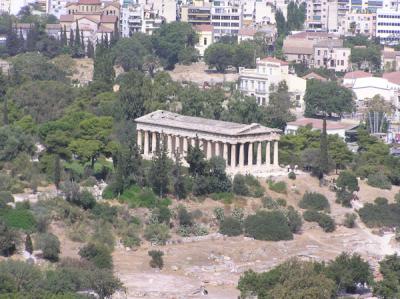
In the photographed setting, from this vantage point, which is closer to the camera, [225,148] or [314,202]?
[314,202]

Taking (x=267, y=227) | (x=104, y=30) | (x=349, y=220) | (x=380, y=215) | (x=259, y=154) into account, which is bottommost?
(x=349, y=220)

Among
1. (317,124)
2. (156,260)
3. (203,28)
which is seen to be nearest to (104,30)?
(203,28)

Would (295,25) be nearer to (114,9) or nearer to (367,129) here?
(114,9)

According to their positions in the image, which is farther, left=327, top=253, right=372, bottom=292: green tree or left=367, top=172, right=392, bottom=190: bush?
left=367, top=172, right=392, bottom=190: bush

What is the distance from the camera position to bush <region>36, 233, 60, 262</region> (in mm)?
58750

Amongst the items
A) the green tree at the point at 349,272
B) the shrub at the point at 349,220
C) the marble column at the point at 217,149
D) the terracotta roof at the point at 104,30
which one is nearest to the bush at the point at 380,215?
the shrub at the point at 349,220

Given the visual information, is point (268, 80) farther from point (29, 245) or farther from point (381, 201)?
point (29, 245)

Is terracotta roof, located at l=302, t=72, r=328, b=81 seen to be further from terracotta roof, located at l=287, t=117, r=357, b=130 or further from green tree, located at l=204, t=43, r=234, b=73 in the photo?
terracotta roof, located at l=287, t=117, r=357, b=130

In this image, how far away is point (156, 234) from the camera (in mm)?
63438

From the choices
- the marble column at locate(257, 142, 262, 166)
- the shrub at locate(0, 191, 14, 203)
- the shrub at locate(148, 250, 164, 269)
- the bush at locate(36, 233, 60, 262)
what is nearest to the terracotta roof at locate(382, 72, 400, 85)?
the marble column at locate(257, 142, 262, 166)

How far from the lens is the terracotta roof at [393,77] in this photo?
3862 inches

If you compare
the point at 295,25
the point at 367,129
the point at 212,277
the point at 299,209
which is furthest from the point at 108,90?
the point at 295,25

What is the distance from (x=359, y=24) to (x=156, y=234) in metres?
67.5

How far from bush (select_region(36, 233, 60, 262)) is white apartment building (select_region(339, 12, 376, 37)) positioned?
70.1m
